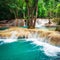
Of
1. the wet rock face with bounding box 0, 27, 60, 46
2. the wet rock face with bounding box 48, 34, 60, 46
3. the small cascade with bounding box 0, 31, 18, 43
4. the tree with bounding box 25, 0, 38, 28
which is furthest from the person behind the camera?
the tree with bounding box 25, 0, 38, 28

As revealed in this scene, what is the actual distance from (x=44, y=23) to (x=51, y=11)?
299 inches

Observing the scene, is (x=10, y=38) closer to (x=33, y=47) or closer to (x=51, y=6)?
(x=33, y=47)

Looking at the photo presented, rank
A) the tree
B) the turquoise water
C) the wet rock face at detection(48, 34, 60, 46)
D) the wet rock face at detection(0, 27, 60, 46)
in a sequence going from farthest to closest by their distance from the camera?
the tree
the wet rock face at detection(0, 27, 60, 46)
the wet rock face at detection(48, 34, 60, 46)
the turquoise water

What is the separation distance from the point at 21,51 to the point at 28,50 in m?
0.45

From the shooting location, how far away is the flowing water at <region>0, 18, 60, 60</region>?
8453mm

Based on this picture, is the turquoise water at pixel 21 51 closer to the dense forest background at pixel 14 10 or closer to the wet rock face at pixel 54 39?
the wet rock face at pixel 54 39

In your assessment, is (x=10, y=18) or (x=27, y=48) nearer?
(x=27, y=48)

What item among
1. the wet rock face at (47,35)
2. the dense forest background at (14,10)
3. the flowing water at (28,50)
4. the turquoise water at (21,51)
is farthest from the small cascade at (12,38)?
the dense forest background at (14,10)

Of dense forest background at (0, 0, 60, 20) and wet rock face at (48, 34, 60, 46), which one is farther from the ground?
dense forest background at (0, 0, 60, 20)

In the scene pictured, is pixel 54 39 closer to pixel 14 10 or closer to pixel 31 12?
pixel 31 12

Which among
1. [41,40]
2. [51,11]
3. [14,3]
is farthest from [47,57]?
[51,11]

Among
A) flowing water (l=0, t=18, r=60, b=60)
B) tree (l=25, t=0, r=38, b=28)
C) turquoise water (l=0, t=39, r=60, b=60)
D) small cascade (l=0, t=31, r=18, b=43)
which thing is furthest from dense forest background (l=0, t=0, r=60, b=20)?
turquoise water (l=0, t=39, r=60, b=60)

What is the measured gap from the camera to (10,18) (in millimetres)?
28094

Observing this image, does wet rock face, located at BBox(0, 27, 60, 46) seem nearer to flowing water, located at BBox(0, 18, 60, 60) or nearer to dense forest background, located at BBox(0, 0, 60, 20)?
flowing water, located at BBox(0, 18, 60, 60)
